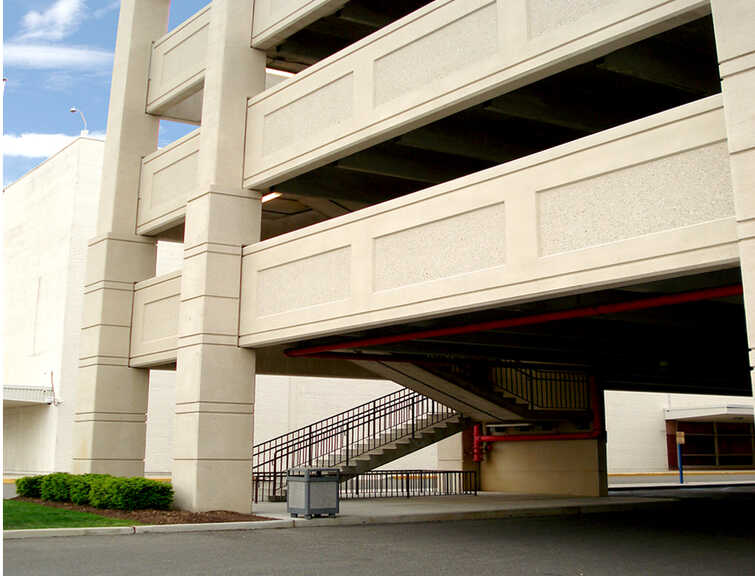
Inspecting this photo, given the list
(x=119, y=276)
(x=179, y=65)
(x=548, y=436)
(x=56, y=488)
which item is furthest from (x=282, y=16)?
(x=548, y=436)

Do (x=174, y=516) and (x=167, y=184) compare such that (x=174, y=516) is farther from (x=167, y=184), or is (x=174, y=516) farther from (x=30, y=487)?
(x=167, y=184)

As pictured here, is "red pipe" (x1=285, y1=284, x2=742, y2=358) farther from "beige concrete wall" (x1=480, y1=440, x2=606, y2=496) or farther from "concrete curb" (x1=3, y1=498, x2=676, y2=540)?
"beige concrete wall" (x1=480, y1=440, x2=606, y2=496)

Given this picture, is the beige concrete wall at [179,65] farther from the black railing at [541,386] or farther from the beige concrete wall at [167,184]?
the black railing at [541,386]

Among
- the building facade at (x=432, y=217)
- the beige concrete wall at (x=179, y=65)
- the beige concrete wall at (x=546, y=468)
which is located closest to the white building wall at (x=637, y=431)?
the building facade at (x=432, y=217)

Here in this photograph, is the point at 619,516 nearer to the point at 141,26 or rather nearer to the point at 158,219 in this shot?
the point at 158,219

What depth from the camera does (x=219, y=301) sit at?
17.9 meters

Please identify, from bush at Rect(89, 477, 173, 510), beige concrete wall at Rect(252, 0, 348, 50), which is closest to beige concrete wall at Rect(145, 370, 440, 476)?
bush at Rect(89, 477, 173, 510)

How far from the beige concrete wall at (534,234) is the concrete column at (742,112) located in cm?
43

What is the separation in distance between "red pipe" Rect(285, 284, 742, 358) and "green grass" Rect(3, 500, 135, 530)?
549cm

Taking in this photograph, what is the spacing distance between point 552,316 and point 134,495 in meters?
9.16

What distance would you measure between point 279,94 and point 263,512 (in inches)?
347

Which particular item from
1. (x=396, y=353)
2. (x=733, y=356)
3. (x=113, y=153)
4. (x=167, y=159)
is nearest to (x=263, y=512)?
(x=396, y=353)

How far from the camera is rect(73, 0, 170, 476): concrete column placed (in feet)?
71.6

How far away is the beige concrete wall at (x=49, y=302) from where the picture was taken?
109 ft
